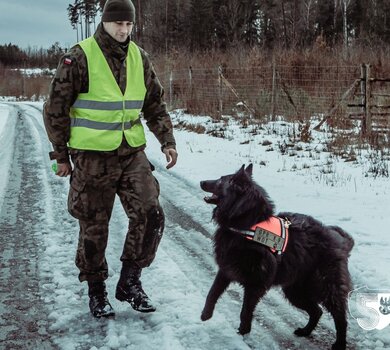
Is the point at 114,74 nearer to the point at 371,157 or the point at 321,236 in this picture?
the point at 321,236

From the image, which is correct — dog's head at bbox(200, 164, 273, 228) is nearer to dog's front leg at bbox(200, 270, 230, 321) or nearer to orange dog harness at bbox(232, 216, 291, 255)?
orange dog harness at bbox(232, 216, 291, 255)

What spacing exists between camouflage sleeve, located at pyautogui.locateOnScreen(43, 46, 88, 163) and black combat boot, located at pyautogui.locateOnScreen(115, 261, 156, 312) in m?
0.98

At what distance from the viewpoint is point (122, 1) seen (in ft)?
10.3

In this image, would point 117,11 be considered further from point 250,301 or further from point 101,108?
point 250,301

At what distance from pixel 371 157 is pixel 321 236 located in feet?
21.6

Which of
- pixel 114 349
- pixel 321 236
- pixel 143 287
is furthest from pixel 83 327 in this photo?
pixel 321 236

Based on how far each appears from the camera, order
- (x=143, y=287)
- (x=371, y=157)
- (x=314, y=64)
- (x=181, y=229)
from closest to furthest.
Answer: (x=143, y=287), (x=181, y=229), (x=371, y=157), (x=314, y=64)

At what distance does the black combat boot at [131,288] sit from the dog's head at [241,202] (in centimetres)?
82

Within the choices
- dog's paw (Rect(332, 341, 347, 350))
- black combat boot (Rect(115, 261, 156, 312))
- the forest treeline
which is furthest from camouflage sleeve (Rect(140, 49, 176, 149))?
the forest treeline

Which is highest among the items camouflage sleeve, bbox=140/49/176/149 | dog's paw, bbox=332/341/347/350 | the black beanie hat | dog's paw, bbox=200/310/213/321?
the black beanie hat

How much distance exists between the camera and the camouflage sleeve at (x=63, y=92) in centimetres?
308

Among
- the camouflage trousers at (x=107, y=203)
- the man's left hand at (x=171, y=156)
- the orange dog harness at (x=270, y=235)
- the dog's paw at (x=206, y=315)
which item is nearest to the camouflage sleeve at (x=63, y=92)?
the camouflage trousers at (x=107, y=203)

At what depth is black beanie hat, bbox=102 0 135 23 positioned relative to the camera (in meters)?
3.12

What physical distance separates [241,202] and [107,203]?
95 cm
